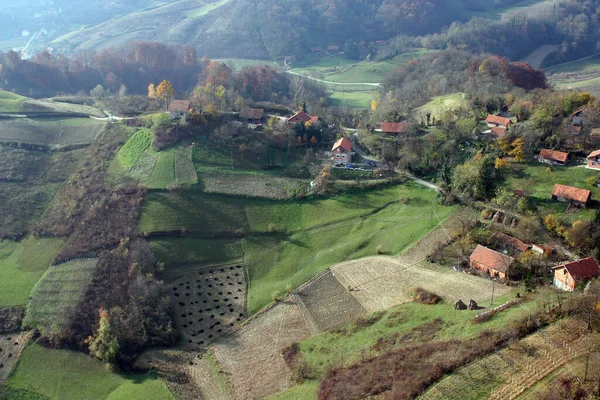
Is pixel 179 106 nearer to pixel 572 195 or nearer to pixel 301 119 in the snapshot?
pixel 301 119

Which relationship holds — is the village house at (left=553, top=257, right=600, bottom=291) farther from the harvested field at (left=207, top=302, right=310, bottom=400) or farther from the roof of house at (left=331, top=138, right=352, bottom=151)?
the roof of house at (left=331, top=138, right=352, bottom=151)

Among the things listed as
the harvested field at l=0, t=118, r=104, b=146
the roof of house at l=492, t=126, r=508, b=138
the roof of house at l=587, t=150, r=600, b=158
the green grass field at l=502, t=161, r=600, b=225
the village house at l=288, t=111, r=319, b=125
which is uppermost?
the harvested field at l=0, t=118, r=104, b=146

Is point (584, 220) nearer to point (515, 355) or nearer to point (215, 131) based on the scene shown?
point (515, 355)

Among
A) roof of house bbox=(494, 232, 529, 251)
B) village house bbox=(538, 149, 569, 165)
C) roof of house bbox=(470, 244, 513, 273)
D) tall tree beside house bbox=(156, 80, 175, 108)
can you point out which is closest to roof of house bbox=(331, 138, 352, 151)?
village house bbox=(538, 149, 569, 165)

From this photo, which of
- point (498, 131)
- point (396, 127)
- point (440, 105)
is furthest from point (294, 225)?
point (440, 105)

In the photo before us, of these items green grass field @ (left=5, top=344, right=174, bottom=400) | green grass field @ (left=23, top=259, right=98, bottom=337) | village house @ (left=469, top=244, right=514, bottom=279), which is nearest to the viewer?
green grass field @ (left=5, top=344, right=174, bottom=400)

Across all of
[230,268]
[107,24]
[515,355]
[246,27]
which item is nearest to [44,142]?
[230,268]
